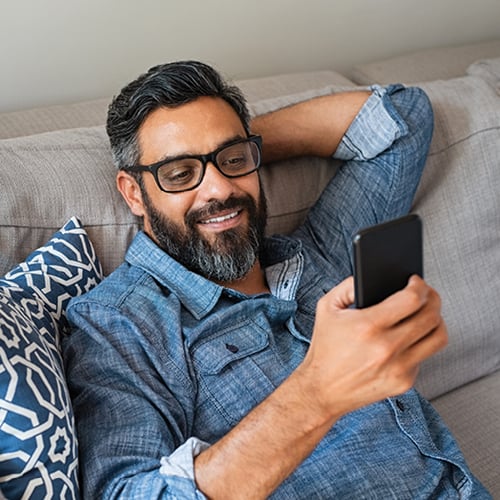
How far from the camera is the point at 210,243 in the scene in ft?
4.68

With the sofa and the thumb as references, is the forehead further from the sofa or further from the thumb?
the thumb

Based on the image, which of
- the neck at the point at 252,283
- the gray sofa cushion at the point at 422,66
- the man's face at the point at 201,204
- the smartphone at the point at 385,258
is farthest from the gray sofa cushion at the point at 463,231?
the smartphone at the point at 385,258

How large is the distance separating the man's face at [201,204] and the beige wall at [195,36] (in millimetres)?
510

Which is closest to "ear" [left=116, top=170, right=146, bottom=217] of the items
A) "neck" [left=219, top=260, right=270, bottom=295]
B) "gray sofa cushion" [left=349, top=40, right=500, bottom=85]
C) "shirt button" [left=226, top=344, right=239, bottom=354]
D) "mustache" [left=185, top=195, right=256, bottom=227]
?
"mustache" [left=185, top=195, right=256, bottom=227]

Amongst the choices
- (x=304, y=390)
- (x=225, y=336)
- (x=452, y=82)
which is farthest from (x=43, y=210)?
(x=452, y=82)

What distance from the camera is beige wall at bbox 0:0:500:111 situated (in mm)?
1789

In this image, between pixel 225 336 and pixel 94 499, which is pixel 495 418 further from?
pixel 94 499

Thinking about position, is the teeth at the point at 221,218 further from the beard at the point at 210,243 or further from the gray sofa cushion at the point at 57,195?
the gray sofa cushion at the point at 57,195

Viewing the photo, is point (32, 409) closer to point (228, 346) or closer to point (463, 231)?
point (228, 346)

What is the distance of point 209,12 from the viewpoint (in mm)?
1997

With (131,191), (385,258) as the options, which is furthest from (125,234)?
(385,258)

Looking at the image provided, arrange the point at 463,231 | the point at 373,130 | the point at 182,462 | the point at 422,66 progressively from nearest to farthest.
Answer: the point at 182,462, the point at 373,130, the point at 463,231, the point at 422,66

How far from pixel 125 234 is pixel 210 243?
183 mm

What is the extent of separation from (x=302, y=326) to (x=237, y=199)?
10.7 inches
